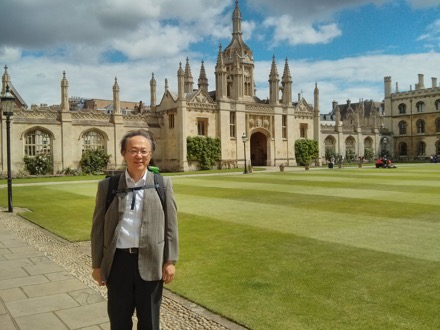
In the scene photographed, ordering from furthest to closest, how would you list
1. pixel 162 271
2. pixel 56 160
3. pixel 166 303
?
pixel 56 160 → pixel 166 303 → pixel 162 271

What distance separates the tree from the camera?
4953 centimetres

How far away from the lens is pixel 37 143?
112ft

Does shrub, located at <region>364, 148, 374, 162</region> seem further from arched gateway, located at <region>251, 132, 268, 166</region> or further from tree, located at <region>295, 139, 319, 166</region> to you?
arched gateway, located at <region>251, 132, 268, 166</region>

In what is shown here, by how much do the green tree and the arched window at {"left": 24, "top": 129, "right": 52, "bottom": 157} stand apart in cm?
1248

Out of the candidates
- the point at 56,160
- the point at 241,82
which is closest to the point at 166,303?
the point at 56,160

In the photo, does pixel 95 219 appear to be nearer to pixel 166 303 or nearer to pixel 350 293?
pixel 166 303

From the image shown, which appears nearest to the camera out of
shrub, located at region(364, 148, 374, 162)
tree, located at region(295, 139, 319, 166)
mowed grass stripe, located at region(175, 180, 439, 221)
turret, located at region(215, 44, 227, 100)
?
mowed grass stripe, located at region(175, 180, 439, 221)

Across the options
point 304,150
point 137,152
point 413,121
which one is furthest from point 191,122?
point 413,121

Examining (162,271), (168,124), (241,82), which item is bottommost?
(162,271)

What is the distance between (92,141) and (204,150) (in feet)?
34.7

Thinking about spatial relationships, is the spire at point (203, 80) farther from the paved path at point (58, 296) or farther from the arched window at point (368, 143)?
the paved path at point (58, 296)

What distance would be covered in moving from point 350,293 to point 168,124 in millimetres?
37503

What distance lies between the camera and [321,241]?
7.86 m

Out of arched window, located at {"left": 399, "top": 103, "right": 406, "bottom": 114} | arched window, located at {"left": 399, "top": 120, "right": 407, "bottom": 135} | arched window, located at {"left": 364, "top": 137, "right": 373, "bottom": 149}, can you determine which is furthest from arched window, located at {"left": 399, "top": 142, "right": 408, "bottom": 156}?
arched window, located at {"left": 364, "top": 137, "right": 373, "bottom": 149}
